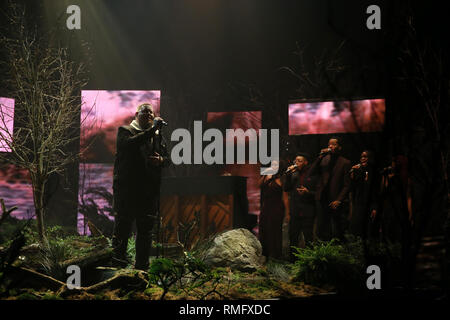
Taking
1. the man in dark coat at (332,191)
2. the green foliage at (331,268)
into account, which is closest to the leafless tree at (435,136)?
the green foliage at (331,268)

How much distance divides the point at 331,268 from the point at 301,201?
1758 mm

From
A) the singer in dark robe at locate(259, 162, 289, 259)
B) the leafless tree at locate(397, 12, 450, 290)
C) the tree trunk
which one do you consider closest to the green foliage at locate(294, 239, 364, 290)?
the leafless tree at locate(397, 12, 450, 290)

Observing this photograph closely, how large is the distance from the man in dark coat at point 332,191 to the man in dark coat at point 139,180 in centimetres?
279

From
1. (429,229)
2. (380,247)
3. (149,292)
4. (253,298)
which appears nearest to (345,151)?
(429,229)

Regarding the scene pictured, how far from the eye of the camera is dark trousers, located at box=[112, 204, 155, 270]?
215 inches

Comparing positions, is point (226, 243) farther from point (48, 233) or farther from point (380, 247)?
point (48, 233)

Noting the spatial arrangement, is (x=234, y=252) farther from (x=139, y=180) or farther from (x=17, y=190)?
(x=17, y=190)

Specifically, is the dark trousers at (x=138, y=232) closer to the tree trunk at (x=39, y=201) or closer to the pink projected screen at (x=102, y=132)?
the tree trunk at (x=39, y=201)

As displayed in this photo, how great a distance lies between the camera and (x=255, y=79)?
11.5 m

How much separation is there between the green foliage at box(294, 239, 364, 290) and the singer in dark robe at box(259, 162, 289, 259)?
1792 mm

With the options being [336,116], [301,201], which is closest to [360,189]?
[301,201]

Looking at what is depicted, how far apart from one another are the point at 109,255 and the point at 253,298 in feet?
6.59

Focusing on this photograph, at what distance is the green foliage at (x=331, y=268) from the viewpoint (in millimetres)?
5363

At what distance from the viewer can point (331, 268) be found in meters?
5.48
